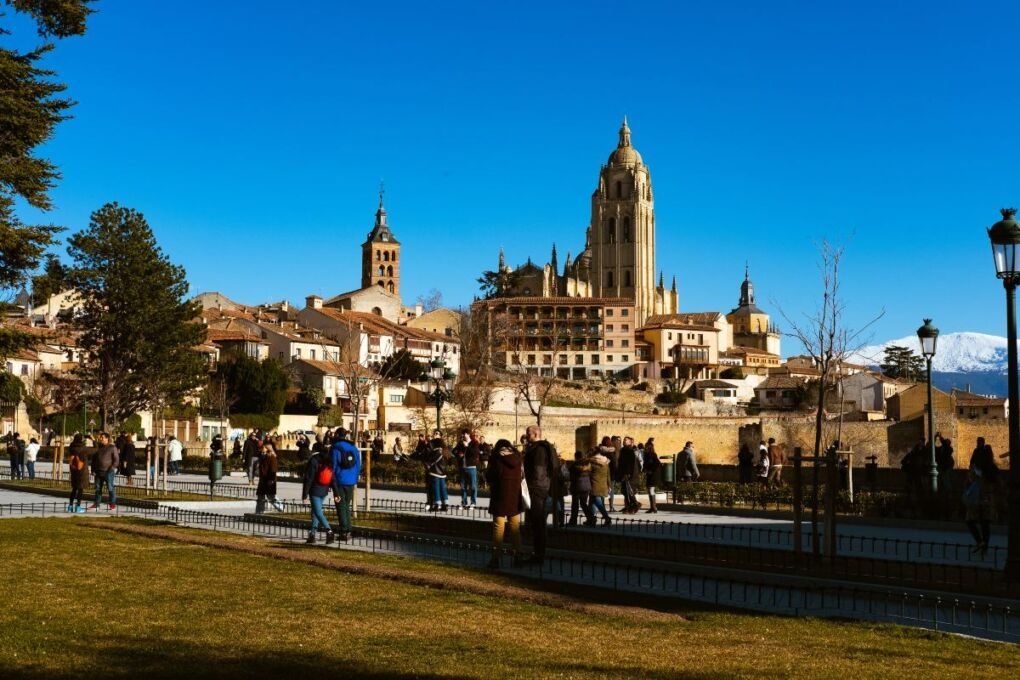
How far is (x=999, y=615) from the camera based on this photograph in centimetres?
949

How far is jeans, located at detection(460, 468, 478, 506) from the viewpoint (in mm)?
21875

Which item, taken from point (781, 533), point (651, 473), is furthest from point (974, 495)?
point (651, 473)

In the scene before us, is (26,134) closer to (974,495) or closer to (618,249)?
(974,495)

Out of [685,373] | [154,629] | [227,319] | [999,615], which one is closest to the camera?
[154,629]

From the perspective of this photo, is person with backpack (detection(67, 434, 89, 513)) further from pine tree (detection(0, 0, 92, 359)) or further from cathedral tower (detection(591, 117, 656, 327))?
cathedral tower (detection(591, 117, 656, 327))

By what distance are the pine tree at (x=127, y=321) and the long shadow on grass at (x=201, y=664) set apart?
44685 millimetres

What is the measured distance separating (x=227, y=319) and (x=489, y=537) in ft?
262

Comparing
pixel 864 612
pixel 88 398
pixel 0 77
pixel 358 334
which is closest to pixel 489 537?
pixel 864 612

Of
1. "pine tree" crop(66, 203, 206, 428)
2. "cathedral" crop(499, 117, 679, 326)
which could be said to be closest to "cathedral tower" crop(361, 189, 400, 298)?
"cathedral" crop(499, 117, 679, 326)

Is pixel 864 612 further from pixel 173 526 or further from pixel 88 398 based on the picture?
pixel 88 398

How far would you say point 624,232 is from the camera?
162750 mm

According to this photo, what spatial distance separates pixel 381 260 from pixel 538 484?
Answer: 156 metres

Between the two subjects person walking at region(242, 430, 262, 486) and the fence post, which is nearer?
the fence post

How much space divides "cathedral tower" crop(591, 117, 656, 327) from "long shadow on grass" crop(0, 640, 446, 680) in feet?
489
